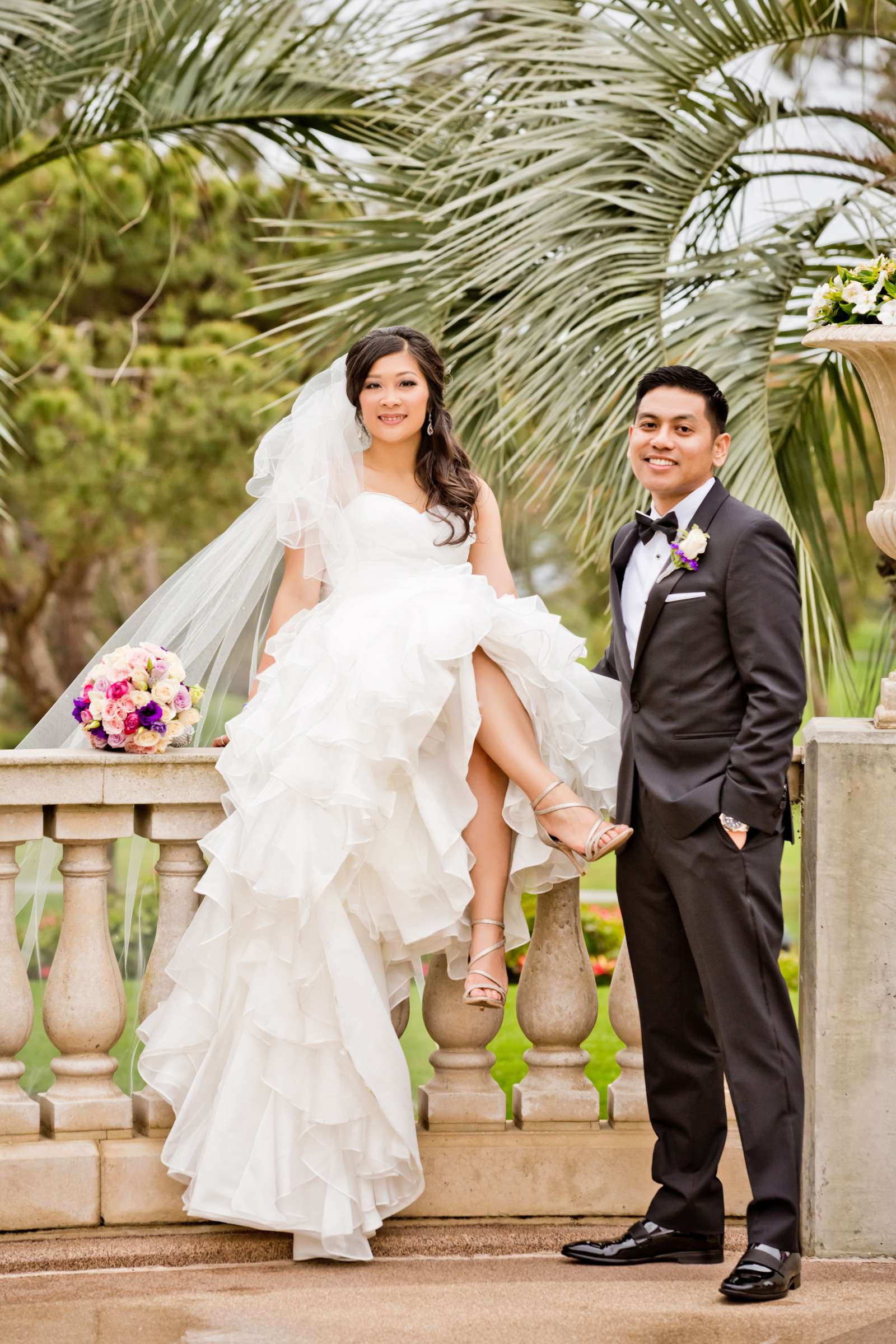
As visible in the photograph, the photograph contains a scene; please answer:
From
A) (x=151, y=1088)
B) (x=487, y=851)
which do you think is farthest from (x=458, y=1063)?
(x=151, y=1088)

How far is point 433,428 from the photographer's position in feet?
13.8

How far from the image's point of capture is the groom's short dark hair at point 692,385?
11.3 ft

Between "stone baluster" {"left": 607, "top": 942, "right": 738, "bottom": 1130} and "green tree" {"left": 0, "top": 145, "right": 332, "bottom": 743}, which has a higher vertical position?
"green tree" {"left": 0, "top": 145, "right": 332, "bottom": 743}

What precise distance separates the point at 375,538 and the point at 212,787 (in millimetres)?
763

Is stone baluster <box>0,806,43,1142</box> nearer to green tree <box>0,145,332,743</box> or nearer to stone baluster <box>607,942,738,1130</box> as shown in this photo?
stone baluster <box>607,942,738,1130</box>

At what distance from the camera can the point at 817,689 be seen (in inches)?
331

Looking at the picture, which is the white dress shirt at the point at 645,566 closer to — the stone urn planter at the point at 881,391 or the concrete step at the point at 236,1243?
the stone urn planter at the point at 881,391

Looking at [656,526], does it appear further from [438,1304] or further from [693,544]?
[438,1304]

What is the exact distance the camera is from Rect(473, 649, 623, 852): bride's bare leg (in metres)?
3.52

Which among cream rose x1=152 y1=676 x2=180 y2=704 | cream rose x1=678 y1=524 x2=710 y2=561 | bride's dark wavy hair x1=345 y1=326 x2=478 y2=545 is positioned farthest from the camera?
bride's dark wavy hair x1=345 y1=326 x2=478 y2=545

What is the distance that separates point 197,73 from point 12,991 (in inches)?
230

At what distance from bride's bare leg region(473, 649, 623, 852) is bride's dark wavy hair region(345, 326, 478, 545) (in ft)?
1.83

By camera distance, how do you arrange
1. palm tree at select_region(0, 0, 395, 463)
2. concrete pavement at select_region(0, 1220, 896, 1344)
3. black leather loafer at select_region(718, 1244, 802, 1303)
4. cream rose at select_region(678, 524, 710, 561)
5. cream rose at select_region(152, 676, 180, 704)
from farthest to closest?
palm tree at select_region(0, 0, 395, 463)
cream rose at select_region(152, 676, 180, 704)
cream rose at select_region(678, 524, 710, 561)
black leather loafer at select_region(718, 1244, 802, 1303)
concrete pavement at select_region(0, 1220, 896, 1344)

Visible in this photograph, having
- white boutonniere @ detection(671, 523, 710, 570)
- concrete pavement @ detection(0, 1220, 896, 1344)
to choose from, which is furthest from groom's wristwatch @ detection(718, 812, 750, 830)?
concrete pavement @ detection(0, 1220, 896, 1344)
